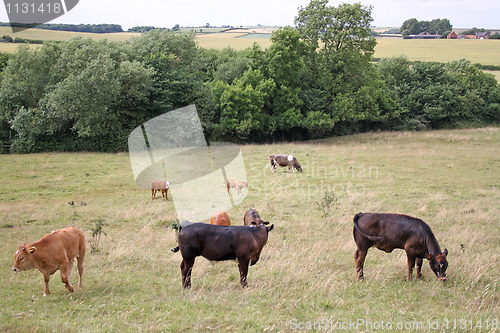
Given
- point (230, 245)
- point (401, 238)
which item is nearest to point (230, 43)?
point (401, 238)

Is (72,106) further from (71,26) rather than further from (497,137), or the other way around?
(71,26)

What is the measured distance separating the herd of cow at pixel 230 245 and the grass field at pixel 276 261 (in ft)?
1.54

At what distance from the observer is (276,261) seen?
10.1m

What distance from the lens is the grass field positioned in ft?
23.1

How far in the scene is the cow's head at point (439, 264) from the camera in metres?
8.80

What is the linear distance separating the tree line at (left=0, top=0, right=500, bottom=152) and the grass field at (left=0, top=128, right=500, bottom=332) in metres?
9.74

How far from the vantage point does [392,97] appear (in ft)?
151

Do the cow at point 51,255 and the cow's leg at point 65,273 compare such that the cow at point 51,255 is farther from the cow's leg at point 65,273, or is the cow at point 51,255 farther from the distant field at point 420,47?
the distant field at point 420,47

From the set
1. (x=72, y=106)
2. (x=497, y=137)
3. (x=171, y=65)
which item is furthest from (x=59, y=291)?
(x=497, y=137)

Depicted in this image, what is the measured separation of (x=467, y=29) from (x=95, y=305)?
501ft

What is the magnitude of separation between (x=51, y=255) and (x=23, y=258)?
474 millimetres

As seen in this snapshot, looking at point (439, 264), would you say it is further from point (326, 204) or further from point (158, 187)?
point (158, 187)

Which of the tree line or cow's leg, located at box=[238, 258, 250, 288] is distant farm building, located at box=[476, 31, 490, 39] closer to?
the tree line

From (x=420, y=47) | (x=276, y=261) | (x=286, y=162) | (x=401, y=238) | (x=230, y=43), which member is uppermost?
(x=230, y=43)
